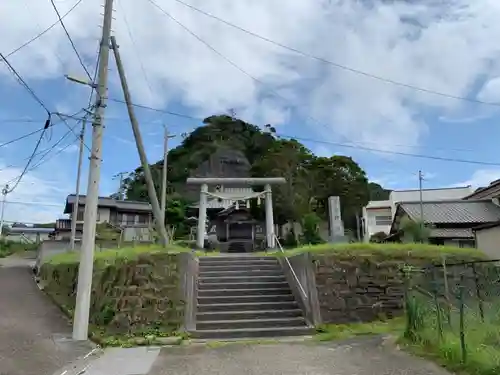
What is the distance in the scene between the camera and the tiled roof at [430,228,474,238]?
21.7 meters

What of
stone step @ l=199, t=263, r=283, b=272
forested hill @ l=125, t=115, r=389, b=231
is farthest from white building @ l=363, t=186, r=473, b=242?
stone step @ l=199, t=263, r=283, b=272

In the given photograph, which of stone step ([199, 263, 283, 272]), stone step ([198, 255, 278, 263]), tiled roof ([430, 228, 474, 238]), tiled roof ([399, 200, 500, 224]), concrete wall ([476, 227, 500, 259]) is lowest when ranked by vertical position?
stone step ([199, 263, 283, 272])

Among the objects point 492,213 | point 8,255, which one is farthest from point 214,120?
point 492,213

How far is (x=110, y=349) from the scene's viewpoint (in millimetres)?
7020

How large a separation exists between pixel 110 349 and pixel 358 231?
25.0 metres

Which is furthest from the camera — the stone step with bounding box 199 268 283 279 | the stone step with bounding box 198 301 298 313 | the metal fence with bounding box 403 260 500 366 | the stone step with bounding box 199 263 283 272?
the stone step with bounding box 199 263 283 272

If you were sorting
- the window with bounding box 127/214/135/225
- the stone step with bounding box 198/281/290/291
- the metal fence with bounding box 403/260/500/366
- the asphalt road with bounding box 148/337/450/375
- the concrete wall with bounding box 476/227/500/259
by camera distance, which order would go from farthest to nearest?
the window with bounding box 127/214/135/225 → the concrete wall with bounding box 476/227/500/259 → the stone step with bounding box 198/281/290/291 → the asphalt road with bounding box 148/337/450/375 → the metal fence with bounding box 403/260/500/366

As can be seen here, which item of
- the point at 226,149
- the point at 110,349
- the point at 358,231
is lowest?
the point at 110,349

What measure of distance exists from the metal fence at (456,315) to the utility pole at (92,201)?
17.6ft

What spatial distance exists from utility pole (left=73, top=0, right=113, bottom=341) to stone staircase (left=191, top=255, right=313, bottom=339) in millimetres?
2042

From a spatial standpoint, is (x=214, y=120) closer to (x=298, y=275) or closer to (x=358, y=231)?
(x=358, y=231)

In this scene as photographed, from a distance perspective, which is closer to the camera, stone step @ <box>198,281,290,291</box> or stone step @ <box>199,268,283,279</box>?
stone step @ <box>198,281,290,291</box>

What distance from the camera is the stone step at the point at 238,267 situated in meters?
11.0

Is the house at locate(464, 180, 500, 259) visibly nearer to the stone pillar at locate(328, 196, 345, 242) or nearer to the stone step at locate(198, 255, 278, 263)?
the stone pillar at locate(328, 196, 345, 242)
